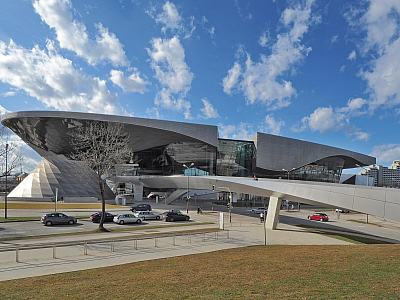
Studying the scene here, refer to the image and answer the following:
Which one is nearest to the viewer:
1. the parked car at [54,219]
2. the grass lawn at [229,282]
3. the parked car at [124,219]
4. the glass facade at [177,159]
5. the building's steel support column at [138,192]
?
the grass lawn at [229,282]

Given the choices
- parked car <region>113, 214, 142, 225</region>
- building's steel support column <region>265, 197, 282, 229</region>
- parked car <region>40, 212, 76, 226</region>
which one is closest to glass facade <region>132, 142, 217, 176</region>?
parked car <region>113, 214, 142, 225</region>

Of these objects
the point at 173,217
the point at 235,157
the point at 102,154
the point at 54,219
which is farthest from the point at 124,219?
the point at 235,157

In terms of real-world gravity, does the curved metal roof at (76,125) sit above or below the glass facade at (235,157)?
above

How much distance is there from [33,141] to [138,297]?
77.2m

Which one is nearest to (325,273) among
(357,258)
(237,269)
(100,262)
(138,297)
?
(237,269)

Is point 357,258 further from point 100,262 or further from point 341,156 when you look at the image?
point 341,156

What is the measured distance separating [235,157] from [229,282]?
68.5 m

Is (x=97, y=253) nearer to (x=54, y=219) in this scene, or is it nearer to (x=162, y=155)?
(x=54, y=219)

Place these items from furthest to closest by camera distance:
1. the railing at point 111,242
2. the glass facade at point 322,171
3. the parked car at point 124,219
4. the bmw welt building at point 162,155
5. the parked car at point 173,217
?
the glass facade at point 322,171 → the bmw welt building at point 162,155 → the parked car at point 173,217 → the parked car at point 124,219 → the railing at point 111,242

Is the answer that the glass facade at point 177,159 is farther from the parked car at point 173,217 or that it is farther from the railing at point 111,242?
A: the railing at point 111,242

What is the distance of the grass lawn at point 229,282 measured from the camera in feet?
21.6

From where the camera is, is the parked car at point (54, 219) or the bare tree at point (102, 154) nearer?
the bare tree at point (102, 154)

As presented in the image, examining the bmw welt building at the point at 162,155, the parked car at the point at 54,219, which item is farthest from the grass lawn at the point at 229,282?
the bmw welt building at the point at 162,155

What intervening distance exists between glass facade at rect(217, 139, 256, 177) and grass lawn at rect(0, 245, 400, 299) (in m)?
62.8
